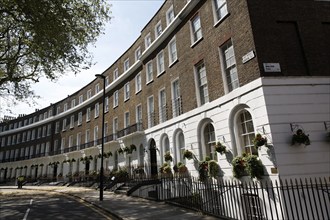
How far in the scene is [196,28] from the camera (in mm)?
14609

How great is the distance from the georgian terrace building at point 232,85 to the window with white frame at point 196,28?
61 millimetres

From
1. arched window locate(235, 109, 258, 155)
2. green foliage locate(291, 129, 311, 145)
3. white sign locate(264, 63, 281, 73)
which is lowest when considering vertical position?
green foliage locate(291, 129, 311, 145)

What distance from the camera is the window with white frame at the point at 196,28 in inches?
560

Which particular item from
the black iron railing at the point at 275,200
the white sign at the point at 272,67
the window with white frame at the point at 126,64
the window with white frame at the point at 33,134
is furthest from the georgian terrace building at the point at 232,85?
the window with white frame at the point at 33,134

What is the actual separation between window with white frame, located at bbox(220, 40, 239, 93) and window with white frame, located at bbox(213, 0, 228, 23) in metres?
1.67

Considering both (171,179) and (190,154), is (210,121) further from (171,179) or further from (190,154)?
(171,179)

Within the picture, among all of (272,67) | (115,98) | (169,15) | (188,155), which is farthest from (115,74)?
(272,67)

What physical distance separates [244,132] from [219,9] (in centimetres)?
668

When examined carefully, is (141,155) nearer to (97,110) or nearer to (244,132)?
(244,132)

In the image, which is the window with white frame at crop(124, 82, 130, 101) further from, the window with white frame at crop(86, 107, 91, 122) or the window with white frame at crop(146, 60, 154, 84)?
the window with white frame at crop(86, 107, 91, 122)

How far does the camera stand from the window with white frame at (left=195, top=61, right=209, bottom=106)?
13336 millimetres

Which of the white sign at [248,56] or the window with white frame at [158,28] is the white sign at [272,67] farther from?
the window with white frame at [158,28]

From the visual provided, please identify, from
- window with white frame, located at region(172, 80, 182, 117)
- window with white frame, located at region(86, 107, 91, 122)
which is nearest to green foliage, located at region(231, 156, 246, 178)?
window with white frame, located at region(172, 80, 182, 117)

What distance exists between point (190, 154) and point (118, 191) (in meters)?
7.40
